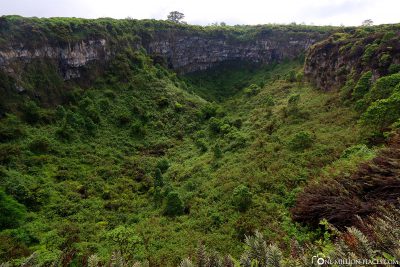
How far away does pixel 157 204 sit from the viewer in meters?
28.3

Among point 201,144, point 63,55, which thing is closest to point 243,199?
point 201,144

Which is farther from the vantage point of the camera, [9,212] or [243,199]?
[9,212]

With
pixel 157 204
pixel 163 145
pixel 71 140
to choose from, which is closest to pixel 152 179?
pixel 157 204

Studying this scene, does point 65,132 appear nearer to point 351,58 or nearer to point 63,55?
point 63,55

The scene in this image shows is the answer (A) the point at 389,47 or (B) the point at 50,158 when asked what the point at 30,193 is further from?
(A) the point at 389,47

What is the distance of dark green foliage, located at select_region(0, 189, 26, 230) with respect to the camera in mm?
22941

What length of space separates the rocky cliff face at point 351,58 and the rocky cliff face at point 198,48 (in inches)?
1362

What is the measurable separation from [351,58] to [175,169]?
88.8 feet

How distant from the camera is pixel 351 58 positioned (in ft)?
123

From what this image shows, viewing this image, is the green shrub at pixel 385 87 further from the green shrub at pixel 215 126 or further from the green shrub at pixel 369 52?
the green shrub at pixel 215 126

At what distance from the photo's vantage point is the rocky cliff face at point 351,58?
31.3m

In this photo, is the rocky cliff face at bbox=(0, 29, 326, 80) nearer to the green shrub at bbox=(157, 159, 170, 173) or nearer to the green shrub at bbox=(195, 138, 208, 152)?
the green shrub at bbox=(157, 159, 170, 173)

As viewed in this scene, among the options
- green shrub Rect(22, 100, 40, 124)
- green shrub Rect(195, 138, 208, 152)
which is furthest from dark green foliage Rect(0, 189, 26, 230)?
green shrub Rect(195, 138, 208, 152)

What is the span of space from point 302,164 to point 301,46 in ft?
210
